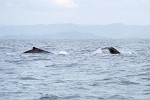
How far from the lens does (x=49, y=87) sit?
1970cm

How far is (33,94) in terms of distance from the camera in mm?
17672

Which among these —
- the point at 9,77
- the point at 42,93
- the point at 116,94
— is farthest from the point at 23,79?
the point at 116,94

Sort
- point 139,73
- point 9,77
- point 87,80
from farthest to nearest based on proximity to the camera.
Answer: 1. point 139,73
2. point 9,77
3. point 87,80

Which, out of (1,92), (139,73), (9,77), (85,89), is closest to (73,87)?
(85,89)

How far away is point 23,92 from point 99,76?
727cm

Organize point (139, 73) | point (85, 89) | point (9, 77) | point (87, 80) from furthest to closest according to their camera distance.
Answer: point (139, 73), point (9, 77), point (87, 80), point (85, 89)

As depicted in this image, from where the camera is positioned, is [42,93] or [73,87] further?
[73,87]

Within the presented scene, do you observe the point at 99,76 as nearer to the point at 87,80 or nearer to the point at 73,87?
the point at 87,80

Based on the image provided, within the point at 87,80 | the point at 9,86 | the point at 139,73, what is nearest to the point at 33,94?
the point at 9,86

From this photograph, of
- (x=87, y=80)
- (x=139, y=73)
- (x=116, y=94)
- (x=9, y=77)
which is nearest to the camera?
(x=116, y=94)

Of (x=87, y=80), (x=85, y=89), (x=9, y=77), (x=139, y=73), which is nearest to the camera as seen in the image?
(x=85, y=89)

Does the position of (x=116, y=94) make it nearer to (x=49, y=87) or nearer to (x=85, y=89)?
(x=85, y=89)

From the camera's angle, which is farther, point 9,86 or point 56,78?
point 56,78

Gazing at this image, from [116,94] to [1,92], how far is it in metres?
5.20
